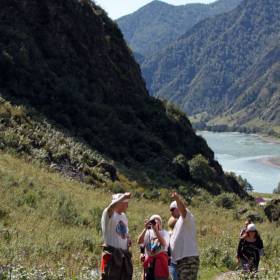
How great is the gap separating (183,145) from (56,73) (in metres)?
11.9

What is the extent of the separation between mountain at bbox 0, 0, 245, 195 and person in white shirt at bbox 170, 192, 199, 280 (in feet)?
52.6

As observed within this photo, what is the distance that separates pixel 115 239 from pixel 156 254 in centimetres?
82

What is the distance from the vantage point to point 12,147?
75.9 ft

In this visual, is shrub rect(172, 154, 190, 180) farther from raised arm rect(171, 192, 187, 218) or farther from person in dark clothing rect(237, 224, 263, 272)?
raised arm rect(171, 192, 187, 218)

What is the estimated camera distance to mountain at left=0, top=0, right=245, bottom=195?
26.7m

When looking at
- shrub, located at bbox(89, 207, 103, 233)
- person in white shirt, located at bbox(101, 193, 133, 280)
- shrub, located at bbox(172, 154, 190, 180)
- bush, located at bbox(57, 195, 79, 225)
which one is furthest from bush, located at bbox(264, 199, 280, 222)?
person in white shirt, located at bbox(101, 193, 133, 280)

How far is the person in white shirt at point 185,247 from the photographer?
25.7 feet

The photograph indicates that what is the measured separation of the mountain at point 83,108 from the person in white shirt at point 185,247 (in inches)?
631

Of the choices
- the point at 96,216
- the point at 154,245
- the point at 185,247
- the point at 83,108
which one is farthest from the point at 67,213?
the point at 83,108

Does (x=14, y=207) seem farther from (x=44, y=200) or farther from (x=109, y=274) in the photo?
(x=109, y=274)

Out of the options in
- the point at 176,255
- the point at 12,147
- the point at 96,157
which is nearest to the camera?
the point at 176,255

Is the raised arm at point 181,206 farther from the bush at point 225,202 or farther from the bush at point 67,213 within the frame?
the bush at point 225,202

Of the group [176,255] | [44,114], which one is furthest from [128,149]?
[176,255]

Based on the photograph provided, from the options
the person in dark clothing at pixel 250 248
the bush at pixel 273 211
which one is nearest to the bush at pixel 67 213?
the person in dark clothing at pixel 250 248
